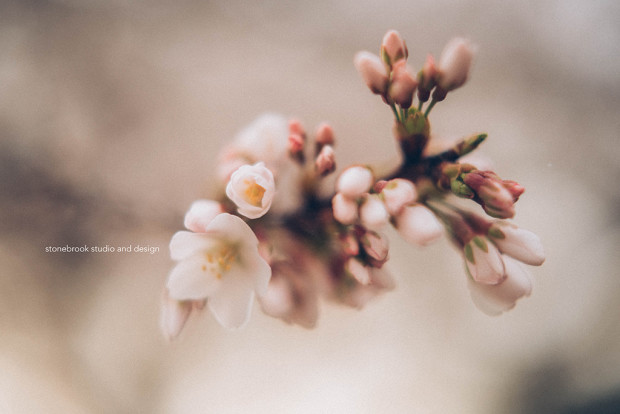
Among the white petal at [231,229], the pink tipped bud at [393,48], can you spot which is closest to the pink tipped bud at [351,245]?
the white petal at [231,229]

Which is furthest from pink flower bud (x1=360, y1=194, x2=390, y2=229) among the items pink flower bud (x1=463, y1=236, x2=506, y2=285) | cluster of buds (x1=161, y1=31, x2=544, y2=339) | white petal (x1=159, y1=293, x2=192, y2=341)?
white petal (x1=159, y1=293, x2=192, y2=341)

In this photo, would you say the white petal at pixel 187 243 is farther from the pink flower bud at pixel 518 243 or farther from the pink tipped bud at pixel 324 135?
the pink flower bud at pixel 518 243

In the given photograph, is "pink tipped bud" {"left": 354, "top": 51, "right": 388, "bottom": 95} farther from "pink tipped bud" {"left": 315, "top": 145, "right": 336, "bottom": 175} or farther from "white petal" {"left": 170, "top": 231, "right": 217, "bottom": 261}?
"white petal" {"left": 170, "top": 231, "right": 217, "bottom": 261}

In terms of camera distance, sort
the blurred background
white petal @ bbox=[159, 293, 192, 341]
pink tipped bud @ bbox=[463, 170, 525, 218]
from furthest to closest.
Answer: the blurred background → white petal @ bbox=[159, 293, 192, 341] → pink tipped bud @ bbox=[463, 170, 525, 218]

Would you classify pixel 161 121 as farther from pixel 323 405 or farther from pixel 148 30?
pixel 323 405

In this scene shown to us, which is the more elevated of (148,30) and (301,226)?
(148,30)

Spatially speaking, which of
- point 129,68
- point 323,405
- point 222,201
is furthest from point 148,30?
point 323,405
